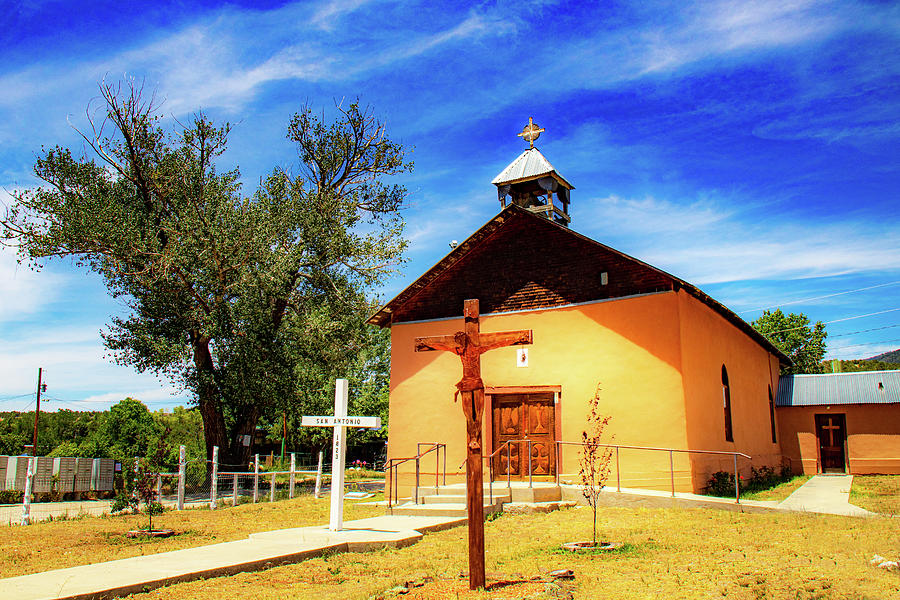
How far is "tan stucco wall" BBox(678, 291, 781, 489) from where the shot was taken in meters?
16.1

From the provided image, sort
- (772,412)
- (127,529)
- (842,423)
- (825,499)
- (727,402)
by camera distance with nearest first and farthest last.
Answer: (127,529) → (825,499) → (727,402) → (842,423) → (772,412)

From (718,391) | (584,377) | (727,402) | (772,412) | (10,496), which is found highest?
(584,377)

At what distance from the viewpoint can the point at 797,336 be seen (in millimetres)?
46344

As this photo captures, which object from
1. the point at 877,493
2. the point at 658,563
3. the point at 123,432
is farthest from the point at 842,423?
the point at 123,432

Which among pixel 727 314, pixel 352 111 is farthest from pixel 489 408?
pixel 352 111

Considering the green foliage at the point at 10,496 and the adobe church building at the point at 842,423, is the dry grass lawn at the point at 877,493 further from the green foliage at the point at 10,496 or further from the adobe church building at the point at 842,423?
the green foliage at the point at 10,496

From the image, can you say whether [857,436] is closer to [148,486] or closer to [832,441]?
[832,441]

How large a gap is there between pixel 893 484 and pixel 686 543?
48.9 ft

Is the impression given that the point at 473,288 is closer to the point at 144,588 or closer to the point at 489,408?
the point at 489,408

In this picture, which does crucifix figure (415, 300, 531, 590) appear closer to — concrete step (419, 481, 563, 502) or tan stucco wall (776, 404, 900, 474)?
concrete step (419, 481, 563, 502)

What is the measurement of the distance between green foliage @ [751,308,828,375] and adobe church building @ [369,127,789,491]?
28.0 metres

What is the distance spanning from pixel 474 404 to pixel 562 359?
32.9ft

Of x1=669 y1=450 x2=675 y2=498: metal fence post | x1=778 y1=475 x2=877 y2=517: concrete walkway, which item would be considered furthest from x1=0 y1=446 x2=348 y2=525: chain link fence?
x1=778 y1=475 x2=877 y2=517: concrete walkway

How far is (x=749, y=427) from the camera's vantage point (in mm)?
21656
